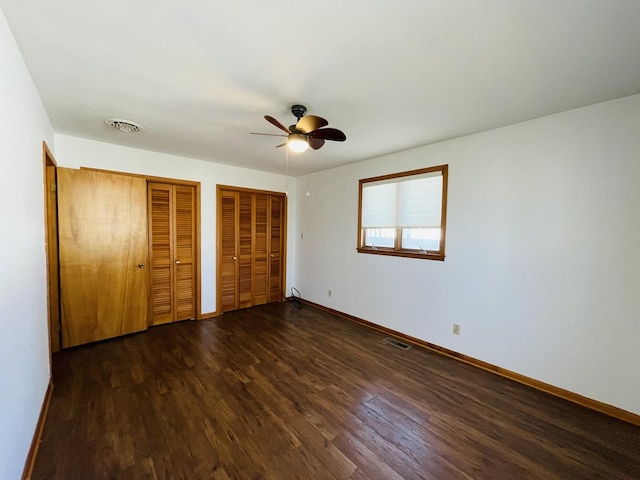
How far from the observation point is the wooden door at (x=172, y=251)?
3652 mm

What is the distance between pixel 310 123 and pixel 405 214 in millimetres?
1958

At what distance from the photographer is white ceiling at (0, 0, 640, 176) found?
49.6 inches

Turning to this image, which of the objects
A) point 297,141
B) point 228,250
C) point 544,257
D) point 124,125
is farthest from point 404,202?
point 124,125

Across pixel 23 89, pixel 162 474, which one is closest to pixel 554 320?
pixel 162 474

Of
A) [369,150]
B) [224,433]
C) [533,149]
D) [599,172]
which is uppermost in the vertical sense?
[369,150]

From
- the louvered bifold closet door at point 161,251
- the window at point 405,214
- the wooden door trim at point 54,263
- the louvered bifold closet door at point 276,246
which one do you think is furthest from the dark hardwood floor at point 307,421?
the louvered bifold closet door at point 276,246

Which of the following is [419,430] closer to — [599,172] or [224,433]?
[224,433]

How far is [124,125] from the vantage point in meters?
2.61

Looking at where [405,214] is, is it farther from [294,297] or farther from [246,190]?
[294,297]

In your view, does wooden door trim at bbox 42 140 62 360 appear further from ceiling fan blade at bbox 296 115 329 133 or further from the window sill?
the window sill

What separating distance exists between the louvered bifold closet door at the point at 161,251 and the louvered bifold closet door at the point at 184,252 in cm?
8

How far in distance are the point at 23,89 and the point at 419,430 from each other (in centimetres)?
345

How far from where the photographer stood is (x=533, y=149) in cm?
241

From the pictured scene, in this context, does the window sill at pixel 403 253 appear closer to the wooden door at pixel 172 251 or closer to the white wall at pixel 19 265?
the wooden door at pixel 172 251
